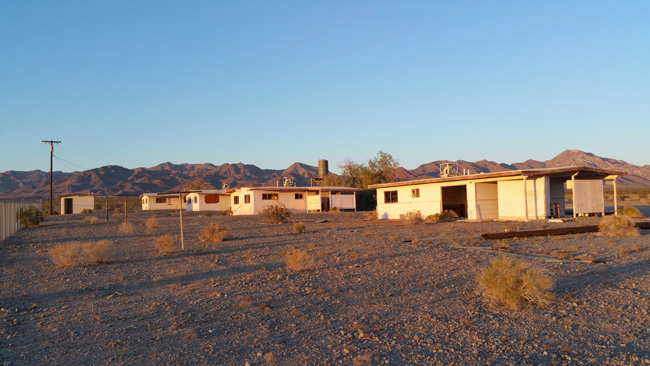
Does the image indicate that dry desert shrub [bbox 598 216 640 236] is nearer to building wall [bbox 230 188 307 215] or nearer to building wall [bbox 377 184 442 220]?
building wall [bbox 377 184 442 220]

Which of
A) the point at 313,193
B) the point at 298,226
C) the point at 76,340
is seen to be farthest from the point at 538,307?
the point at 313,193

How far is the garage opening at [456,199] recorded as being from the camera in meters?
31.7

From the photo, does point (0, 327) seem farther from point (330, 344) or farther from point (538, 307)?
point (538, 307)

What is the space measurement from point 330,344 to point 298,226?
1522 cm

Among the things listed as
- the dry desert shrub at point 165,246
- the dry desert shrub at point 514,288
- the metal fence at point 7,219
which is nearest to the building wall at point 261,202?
the metal fence at point 7,219

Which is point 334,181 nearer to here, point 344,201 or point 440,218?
point 344,201

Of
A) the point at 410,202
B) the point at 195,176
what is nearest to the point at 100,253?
the point at 410,202

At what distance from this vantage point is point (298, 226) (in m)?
21.1

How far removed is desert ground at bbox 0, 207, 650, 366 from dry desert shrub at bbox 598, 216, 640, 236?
4.91m

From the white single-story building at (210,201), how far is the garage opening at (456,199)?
2677 centimetres

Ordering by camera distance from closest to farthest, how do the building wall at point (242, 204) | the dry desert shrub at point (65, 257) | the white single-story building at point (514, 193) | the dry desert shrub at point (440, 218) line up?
the dry desert shrub at point (65, 257), the white single-story building at point (514, 193), the dry desert shrub at point (440, 218), the building wall at point (242, 204)

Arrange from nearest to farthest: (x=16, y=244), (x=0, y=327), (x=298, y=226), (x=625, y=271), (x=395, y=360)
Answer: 1. (x=395, y=360)
2. (x=0, y=327)
3. (x=625, y=271)
4. (x=16, y=244)
5. (x=298, y=226)

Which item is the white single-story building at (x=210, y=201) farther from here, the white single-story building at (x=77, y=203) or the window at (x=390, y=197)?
the window at (x=390, y=197)

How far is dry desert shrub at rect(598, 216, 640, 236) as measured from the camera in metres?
17.1
